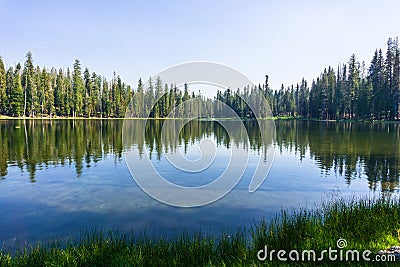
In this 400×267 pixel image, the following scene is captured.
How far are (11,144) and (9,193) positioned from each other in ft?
62.4

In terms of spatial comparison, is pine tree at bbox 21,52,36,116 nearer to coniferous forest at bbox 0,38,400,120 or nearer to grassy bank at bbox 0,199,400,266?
coniferous forest at bbox 0,38,400,120

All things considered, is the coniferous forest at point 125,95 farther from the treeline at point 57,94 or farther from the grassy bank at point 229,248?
the grassy bank at point 229,248

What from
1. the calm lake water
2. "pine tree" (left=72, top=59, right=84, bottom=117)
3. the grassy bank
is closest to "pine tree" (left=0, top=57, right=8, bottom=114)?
"pine tree" (left=72, top=59, right=84, bottom=117)

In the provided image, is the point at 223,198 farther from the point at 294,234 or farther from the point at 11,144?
the point at 11,144

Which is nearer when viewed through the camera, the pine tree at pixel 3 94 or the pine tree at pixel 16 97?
the pine tree at pixel 3 94

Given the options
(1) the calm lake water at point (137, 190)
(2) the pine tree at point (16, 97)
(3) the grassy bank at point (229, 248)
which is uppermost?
(2) the pine tree at point (16, 97)

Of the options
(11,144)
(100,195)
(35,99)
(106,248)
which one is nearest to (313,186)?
(100,195)

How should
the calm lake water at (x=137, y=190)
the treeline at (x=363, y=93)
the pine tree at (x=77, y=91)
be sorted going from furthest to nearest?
the pine tree at (x=77, y=91)
the treeline at (x=363, y=93)
the calm lake water at (x=137, y=190)

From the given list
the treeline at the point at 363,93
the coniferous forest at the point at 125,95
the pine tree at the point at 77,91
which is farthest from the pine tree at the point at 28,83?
the treeline at the point at 363,93

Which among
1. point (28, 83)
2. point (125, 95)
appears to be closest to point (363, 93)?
point (125, 95)

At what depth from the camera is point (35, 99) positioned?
94.2 metres

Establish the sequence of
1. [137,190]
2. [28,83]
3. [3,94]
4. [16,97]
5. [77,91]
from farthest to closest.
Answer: [77,91]
[28,83]
[16,97]
[3,94]
[137,190]

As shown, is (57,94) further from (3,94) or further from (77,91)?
(3,94)

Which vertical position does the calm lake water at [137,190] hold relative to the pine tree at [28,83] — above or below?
below
